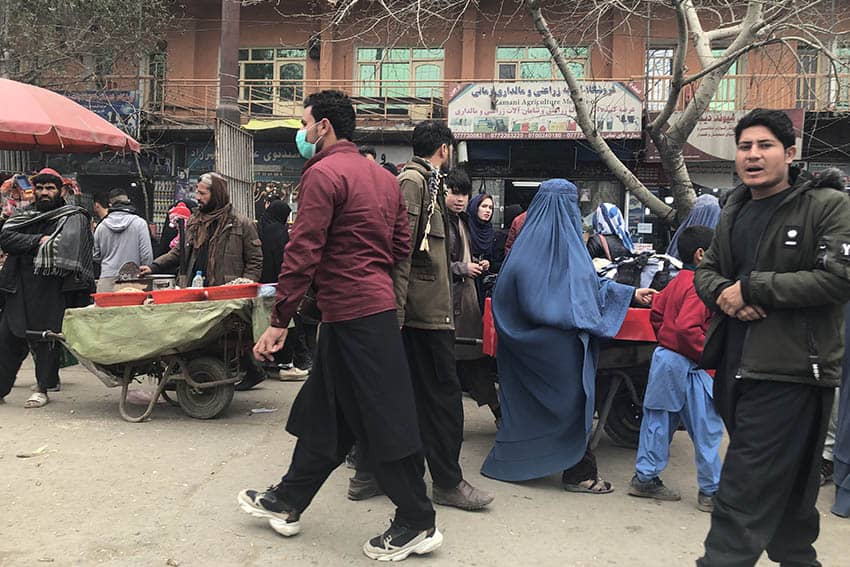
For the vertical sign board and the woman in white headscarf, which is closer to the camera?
the woman in white headscarf

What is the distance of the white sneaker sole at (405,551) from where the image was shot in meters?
3.03

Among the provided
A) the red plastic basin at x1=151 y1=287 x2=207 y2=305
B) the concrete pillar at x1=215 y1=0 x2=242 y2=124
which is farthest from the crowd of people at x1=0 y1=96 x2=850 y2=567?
the concrete pillar at x1=215 y1=0 x2=242 y2=124

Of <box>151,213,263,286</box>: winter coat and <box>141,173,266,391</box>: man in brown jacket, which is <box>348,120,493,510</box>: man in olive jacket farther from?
<box>151,213,263,286</box>: winter coat

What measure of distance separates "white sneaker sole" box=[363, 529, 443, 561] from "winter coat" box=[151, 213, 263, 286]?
→ 3.10m

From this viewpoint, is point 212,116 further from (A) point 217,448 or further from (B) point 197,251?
(A) point 217,448

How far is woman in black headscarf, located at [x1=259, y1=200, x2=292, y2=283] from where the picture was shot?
7.02 metres

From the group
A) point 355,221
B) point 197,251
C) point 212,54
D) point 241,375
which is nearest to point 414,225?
point 355,221

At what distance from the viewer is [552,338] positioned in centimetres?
388

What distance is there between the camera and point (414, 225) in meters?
3.52

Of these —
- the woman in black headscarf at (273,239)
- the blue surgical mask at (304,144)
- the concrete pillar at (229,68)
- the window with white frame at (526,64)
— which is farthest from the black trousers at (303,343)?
the window with white frame at (526,64)

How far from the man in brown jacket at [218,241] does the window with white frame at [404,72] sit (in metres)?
9.94

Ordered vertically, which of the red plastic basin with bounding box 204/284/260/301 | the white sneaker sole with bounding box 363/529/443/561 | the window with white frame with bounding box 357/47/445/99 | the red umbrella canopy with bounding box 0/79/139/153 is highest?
the window with white frame with bounding box 357/47/445/99

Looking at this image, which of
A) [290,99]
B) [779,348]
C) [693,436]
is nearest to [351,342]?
[779,348]

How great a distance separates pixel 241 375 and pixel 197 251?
1160 mm
